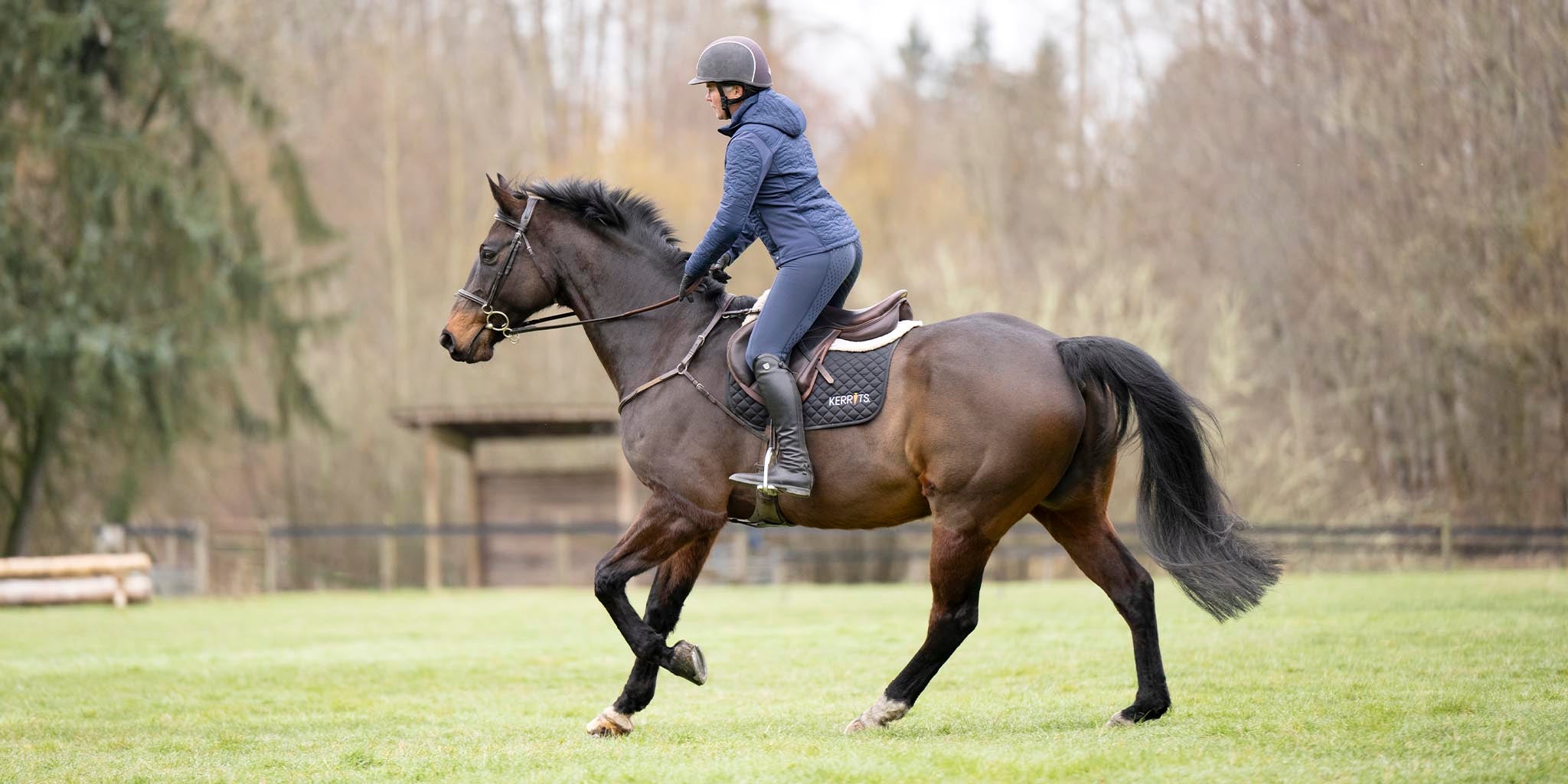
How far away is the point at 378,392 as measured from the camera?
A: 1250 inches

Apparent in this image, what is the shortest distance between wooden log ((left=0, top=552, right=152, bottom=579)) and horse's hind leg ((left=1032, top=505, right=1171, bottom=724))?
1794cm

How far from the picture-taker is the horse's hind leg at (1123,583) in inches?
263

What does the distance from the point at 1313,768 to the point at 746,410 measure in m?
2.88

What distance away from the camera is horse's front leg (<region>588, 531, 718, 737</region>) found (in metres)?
6.86

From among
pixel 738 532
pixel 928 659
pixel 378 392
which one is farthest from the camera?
pixel 378 392

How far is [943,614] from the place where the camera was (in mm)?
6672

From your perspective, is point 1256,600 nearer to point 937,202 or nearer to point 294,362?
point 294,362

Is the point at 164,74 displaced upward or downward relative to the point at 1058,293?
upward

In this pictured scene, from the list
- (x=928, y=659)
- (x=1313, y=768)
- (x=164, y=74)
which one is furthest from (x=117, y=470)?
(x=1313, y=768)

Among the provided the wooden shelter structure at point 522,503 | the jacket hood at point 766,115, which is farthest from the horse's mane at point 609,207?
the wooden shelter structure at point 522,503

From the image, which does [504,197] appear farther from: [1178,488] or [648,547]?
[1178,488]

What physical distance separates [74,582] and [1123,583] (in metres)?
18.6

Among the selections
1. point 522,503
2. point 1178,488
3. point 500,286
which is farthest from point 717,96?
point 522,503

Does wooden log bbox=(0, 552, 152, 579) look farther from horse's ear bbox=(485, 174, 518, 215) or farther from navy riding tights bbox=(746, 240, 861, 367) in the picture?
navy riding tights bbox=(746, 240, 861, 367)
